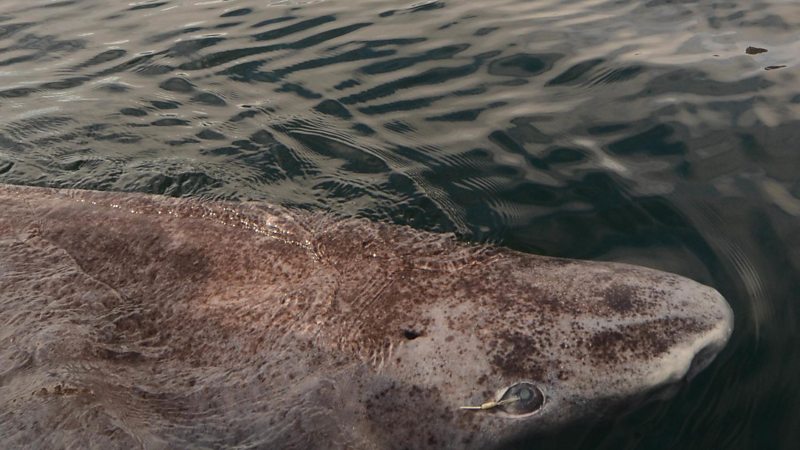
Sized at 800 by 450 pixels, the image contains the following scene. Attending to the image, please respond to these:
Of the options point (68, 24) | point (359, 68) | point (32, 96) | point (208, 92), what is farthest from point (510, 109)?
point (68, 24)

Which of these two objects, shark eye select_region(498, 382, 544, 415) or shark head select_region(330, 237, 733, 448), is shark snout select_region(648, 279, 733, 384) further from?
shark eye select_region(498, 382, 544, 415)

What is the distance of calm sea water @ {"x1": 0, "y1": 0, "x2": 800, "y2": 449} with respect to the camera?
14.1ft

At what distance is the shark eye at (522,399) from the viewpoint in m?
3.43

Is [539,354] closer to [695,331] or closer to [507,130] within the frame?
[695,331]

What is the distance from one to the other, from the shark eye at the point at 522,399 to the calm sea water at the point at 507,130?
0.21 meters

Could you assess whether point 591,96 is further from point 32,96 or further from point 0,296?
point 32,96

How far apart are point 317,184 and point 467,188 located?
118 centimetres

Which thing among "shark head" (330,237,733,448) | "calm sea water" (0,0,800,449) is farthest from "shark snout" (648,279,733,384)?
"calm sea water" (0,0,800,449)

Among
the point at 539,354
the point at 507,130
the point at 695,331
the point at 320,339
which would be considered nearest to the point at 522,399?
the point at 539,354

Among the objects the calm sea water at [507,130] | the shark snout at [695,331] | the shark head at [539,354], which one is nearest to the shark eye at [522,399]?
the shark head at [539,354]

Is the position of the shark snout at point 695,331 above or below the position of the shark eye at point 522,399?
above

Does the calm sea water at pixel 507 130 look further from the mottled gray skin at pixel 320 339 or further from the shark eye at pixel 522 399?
the mottled gray skin at pixel 320 339

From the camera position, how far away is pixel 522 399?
11.3ft

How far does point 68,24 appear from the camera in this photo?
9953mm
